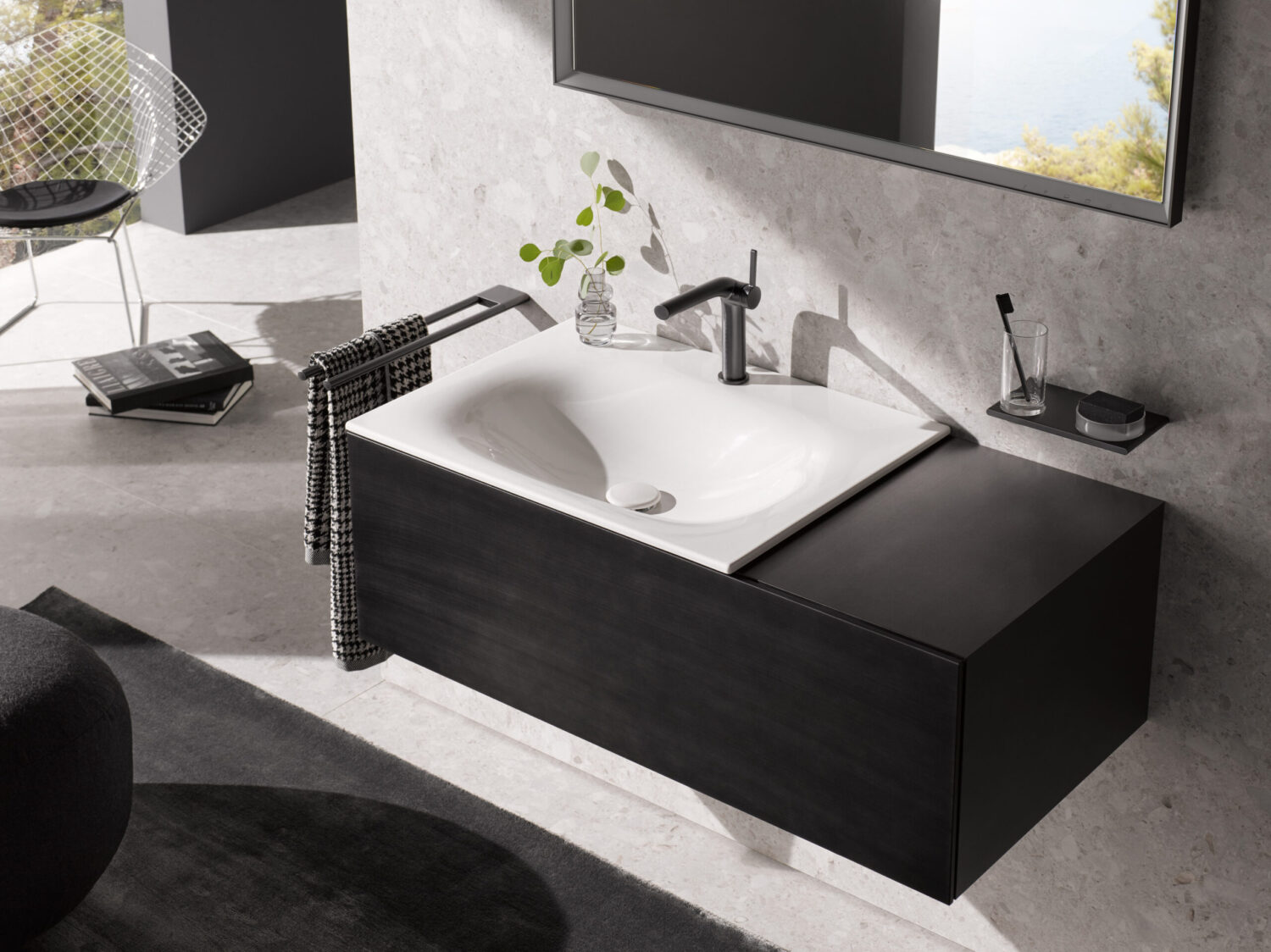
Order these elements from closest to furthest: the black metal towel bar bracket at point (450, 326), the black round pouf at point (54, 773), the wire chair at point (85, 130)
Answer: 1. the black round pouf at point (54, 773)
2. the black metal towel bar bracket at point (450, 326)
3. the wire chair at point (85, 130)

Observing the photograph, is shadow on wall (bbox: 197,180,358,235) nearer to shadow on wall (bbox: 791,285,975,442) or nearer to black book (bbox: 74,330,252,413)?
black book (bbox: 74,330,252,413)

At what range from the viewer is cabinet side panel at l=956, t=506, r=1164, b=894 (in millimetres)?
1638

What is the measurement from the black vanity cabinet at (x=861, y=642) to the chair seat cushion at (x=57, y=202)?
2480mm

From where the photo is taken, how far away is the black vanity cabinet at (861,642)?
1.64 metres

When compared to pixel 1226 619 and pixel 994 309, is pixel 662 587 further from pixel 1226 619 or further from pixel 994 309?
pixel 1226 619

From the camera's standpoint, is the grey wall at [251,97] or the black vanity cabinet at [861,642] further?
the grey wall at [251,97]

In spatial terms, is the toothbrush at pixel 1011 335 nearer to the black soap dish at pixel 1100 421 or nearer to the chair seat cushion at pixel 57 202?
the black soap dish at pixel 1100 421

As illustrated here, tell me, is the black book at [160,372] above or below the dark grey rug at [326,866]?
above

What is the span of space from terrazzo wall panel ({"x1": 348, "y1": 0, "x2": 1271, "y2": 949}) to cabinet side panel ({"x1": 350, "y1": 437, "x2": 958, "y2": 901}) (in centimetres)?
46

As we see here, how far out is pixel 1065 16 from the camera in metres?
1.69

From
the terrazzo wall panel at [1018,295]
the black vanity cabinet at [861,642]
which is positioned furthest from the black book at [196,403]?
the black vanity cabinet at [861,642]

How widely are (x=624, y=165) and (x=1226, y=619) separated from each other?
1037 millimetres

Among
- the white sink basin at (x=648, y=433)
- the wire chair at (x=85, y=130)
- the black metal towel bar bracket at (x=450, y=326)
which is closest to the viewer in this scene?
the white sink basin at (x=648, y=433)

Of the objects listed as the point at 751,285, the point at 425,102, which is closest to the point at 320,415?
the point at 425,102
